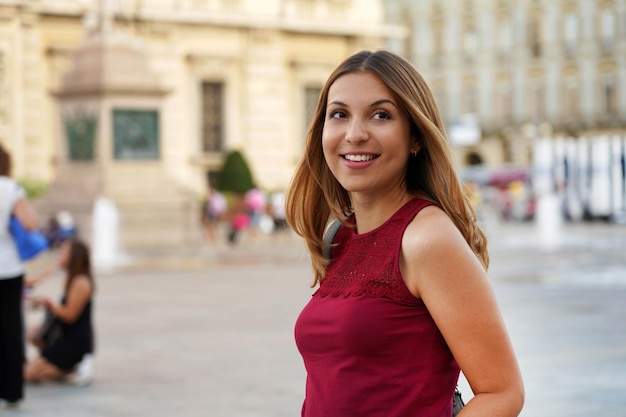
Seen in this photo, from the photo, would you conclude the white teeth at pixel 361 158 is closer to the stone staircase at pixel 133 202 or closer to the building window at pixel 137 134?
the stone staircase at pixel 133 202

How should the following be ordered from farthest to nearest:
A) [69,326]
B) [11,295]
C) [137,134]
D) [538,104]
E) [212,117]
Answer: [538,104]
[212,117]
[137,134]
[69,326]
[11,295]

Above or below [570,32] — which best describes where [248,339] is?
below

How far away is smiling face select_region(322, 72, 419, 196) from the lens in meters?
2.90

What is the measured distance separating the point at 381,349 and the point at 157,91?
2451 centimetres

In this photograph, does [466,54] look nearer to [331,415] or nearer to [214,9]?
[214,9]

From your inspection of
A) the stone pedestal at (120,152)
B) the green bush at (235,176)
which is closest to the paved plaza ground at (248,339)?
the stone pedestal at (120,152)

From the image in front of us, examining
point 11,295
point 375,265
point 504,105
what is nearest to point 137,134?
point 11,295

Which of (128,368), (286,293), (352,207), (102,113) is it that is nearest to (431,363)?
(352,207)

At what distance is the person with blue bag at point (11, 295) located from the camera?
8.09 meters

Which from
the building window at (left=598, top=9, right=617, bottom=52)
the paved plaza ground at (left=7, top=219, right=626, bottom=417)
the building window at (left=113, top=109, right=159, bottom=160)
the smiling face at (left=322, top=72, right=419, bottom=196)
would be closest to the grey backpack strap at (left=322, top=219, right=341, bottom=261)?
the smiling face at (left=322, top=72, right=419, bottom=196)

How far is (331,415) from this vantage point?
111 inches

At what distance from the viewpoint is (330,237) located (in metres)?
3.16

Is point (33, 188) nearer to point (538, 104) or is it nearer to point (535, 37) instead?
point (538, 104)

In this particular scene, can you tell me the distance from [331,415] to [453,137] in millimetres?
65906
